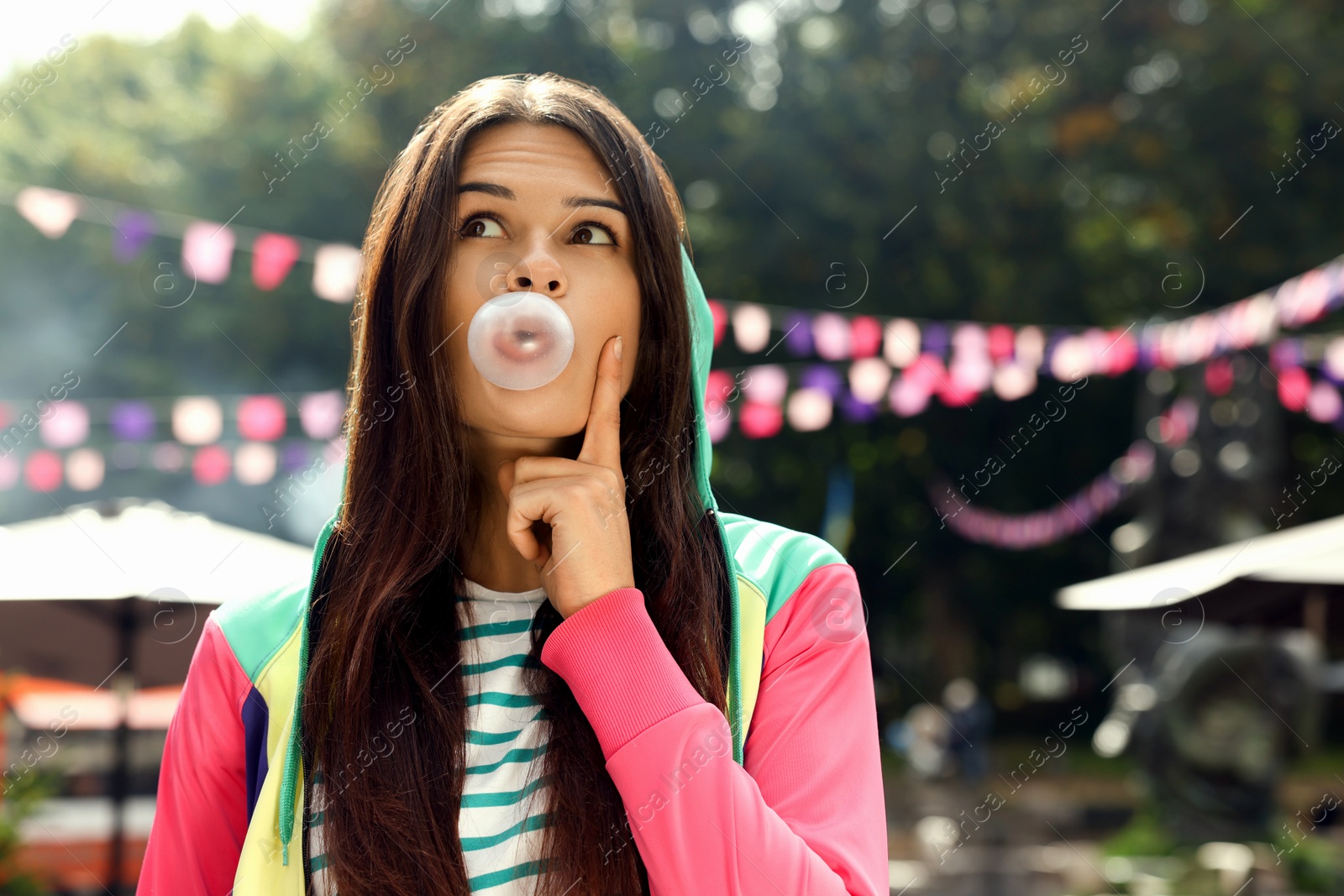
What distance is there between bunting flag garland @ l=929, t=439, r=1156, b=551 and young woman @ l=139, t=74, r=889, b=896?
16460 mm

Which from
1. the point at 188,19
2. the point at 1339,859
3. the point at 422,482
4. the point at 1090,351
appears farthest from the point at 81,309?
the point at 422,482

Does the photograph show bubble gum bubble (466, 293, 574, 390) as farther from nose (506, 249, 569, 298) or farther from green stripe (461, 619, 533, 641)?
green stripe (461, 619, 533, 641)

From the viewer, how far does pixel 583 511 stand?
1.22m

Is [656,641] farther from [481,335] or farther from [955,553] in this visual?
[955,553]

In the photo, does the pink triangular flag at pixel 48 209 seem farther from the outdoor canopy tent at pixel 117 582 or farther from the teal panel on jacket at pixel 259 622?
the teal panel on jacket at pixel 259 622

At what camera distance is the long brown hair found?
1.22m

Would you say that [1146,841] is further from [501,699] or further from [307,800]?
[307,800]

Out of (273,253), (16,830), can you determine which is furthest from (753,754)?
(16,830)

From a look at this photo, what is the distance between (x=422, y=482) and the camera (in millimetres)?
1340

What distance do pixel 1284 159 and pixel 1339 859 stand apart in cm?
998

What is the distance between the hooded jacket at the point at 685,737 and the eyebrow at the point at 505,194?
0.14 metres

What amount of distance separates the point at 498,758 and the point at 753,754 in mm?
277

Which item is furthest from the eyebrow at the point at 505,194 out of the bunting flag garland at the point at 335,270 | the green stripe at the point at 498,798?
the bunting flag garland at the point at 335,270

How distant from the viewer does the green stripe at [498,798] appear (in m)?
1.26
